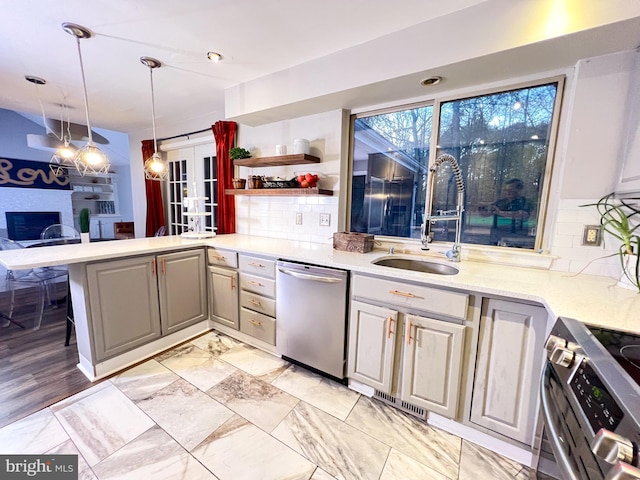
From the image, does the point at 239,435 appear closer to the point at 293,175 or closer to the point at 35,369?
the point at 35,369

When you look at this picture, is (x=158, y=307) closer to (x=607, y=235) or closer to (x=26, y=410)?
(x=26, y=410)

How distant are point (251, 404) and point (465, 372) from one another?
1.34 m

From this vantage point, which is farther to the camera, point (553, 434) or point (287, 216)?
point (287, 216)

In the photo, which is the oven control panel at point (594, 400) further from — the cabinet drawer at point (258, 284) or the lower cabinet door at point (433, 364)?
the cabinet drawer at point (258, 284)

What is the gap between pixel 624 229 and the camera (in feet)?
4.41

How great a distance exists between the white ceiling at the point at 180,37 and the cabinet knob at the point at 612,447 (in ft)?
6.39

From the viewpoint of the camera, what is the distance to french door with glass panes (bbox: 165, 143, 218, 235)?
3.61 metres

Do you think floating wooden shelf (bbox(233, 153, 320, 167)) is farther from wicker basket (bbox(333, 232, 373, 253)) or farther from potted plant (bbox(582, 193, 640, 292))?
potted plant (bbox(582, 193, 640, 292))

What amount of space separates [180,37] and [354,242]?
6.38 feet

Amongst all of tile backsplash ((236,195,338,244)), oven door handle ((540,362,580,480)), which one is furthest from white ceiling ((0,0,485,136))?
oven door handle ((540,362,580,480))

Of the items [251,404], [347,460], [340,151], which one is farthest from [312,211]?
[347,460]

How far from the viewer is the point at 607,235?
1.50 m

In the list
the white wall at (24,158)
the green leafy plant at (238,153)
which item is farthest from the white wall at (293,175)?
the white wall at (24,158)

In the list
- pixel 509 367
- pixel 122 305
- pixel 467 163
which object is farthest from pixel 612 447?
pixel 122 305
